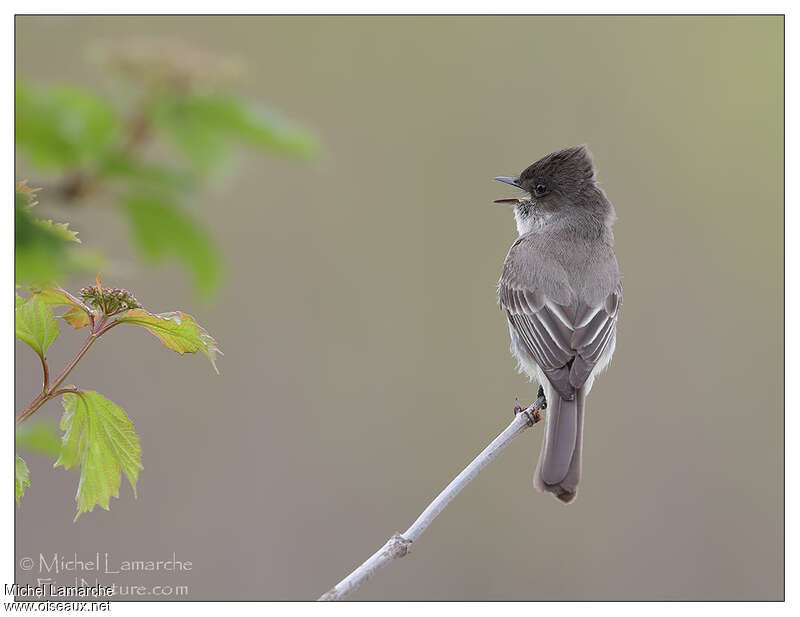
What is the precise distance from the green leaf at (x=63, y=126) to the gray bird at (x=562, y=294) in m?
2.24

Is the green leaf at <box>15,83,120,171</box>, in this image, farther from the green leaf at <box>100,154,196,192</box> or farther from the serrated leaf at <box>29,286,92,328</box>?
the serrated leaf at <box>29,286,92,328</box>

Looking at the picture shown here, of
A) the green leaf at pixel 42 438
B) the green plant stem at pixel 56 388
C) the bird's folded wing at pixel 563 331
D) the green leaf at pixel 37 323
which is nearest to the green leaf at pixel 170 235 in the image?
the green leaf at pixel 42 438

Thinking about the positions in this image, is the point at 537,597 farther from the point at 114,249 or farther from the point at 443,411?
the point at 114,249

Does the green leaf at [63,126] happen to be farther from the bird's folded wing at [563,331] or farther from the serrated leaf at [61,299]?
the bird's folded wing at [563,331]

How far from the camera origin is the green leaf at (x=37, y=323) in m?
1.49

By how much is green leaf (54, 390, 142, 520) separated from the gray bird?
1.54m

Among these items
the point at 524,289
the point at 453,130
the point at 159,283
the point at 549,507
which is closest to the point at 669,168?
the point at 453,130

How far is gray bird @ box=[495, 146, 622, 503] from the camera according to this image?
306 cm

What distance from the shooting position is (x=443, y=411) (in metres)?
5.41

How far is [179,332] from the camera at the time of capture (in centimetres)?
165

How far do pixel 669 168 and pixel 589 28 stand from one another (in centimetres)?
111

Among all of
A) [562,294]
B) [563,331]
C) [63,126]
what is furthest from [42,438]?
[562,294]

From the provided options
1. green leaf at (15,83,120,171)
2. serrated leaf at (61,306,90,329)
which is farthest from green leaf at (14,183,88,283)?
serrated leaf at (61,306,90,329)

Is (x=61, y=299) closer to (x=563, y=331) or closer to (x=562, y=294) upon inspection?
(x=563, y=331)
